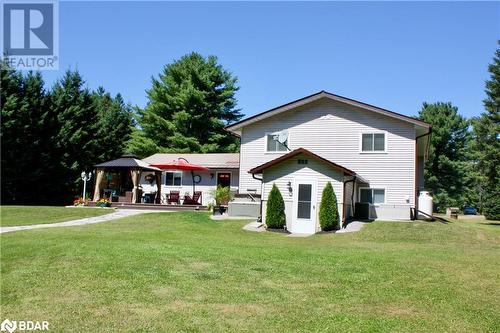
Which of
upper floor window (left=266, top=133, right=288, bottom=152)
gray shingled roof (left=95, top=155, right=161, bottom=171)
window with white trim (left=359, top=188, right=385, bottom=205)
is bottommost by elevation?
window with white trim (left=359, top=188, right=385, bottom=205)

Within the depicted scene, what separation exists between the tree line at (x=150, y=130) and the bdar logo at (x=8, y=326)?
99.5 ft

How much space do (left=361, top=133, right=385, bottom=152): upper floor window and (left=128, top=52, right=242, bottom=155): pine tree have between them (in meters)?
25.9

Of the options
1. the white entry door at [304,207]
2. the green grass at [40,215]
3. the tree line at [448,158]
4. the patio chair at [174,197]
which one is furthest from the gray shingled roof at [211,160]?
the tree line at [448,158]

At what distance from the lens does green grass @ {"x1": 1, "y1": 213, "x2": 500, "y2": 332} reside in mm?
6418

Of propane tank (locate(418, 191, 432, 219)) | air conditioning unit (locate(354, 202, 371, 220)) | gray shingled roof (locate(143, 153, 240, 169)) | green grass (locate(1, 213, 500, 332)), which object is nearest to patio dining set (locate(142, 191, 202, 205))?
gray shingled roof (locate(143, 153, 240, 169))

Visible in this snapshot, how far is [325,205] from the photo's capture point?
63.3 feet

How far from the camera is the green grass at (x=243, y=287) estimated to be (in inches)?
253

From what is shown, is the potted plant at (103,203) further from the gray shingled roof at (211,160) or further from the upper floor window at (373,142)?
the upper floor window at (373,142)

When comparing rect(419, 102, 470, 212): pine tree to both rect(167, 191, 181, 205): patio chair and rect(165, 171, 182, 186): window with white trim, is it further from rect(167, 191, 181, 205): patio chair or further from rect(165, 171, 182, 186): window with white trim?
rect(167, 191, 181, 205): patio chair

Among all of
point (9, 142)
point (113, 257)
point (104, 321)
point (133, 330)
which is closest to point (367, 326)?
point (133, 330)

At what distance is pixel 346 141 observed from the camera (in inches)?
920

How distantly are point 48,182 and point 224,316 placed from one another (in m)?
34.0

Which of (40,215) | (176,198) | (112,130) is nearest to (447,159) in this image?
(176,198)

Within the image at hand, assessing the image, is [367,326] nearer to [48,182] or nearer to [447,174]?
[48,182]
